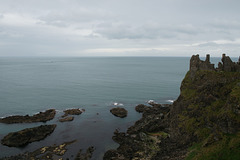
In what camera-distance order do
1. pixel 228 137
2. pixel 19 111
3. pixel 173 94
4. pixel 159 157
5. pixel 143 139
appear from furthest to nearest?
pixel 173 94
pixel 19 111
pixel 143 139
pixel 159 157
pixel 228 137

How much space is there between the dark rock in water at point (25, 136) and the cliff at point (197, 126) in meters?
23.4

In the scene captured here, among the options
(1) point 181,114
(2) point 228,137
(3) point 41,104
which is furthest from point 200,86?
Answer: (3) point 41,104

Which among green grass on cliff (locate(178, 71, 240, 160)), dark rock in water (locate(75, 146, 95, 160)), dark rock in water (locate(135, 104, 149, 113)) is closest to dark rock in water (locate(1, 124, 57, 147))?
dark rock in water (locate(75, 146, 95, 160))

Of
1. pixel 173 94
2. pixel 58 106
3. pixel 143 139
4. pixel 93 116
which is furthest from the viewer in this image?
pixel 173 94

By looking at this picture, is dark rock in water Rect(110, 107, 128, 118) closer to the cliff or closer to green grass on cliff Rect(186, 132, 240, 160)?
the cliff

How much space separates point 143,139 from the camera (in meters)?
52.2

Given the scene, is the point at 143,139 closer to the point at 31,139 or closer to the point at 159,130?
the point at 159,130

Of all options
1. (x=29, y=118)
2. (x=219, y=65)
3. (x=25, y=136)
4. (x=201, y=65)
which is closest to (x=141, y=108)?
(x=201, y=65)

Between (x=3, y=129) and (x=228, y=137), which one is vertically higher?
(x=228, y=137)

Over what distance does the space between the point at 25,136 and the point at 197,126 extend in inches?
2029

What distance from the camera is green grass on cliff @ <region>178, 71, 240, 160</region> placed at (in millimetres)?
36219

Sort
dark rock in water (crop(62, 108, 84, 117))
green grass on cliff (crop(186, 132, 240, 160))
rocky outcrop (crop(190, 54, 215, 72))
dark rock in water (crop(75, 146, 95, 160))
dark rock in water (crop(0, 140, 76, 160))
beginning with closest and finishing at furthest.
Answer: green grass on cliff (crop(186, 132, 240, 160)) → dark rock in water (crop(0, 140, 76, 160)) → dark rock in water (crop(75, 146, 95, 160)) → rocky outcrop (crop(190, 54, 215, 72)) → dark rock in water (crop(62, 108, 84, 117))

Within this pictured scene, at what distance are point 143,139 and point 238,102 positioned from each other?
2703cm

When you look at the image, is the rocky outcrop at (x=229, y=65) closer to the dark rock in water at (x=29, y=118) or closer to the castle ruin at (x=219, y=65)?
the castle ruin at (x=219, y=65)
